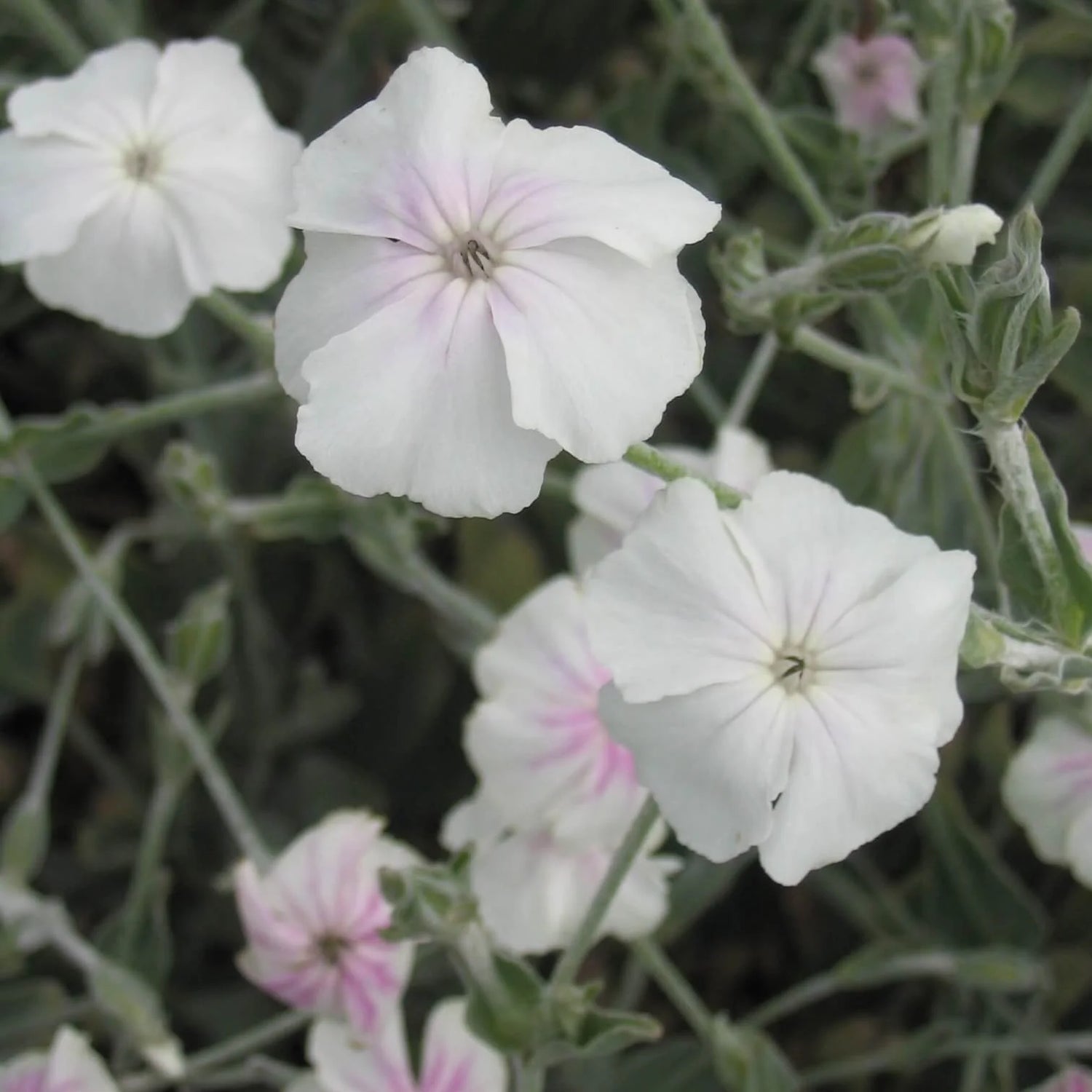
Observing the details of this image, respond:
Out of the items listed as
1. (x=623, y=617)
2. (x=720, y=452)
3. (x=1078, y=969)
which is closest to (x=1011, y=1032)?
(x=1078, y=969)

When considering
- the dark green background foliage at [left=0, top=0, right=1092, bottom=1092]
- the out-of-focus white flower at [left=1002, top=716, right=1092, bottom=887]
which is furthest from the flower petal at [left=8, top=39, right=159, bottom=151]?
the out-of-focus white flower at [left=1002, top=716, right=1092, bottom=887]

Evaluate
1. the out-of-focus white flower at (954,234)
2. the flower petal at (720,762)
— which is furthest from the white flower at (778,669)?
the out-of-focus white flower at (954,234)

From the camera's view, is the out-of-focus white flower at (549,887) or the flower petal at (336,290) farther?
the out-of-focus white flower at (549,887)

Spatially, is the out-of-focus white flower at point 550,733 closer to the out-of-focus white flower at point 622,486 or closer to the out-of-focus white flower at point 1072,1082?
the out-of-focus white flower at point 622,486

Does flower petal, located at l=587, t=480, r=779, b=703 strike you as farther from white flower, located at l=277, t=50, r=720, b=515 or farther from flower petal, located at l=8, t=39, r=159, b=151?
flower petal, located at l=8, t=39, r=159, b=151

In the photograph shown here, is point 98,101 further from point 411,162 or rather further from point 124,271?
point 411,162

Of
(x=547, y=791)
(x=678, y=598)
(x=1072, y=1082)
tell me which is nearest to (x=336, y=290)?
(x=678, y=598)
